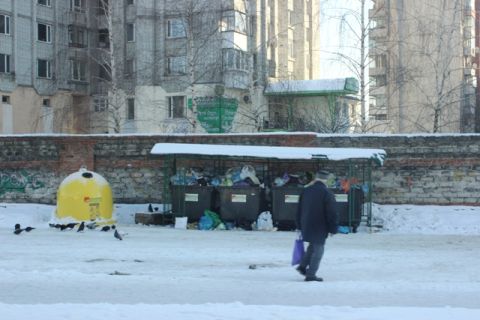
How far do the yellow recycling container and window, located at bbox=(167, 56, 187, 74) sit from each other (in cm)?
2786

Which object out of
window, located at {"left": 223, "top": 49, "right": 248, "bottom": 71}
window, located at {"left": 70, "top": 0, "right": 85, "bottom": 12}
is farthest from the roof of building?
window, located at {"left": 70, "top": 0, "right": 85, "bottom": 12}

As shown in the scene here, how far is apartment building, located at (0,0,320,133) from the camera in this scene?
40.1 meters

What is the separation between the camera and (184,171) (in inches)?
696

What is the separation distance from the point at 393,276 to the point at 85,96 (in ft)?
143

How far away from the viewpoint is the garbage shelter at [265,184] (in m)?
15.9

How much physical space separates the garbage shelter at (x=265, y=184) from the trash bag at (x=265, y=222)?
5.2 inches

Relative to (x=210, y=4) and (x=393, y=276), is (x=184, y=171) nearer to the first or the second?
(x=393, y=276)

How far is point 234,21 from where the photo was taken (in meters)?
40.2

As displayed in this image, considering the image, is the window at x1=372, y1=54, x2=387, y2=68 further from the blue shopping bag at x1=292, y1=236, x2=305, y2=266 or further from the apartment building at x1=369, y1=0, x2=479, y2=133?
the blue shopping bag at x1=292, y1=236, x2=305, y2=266

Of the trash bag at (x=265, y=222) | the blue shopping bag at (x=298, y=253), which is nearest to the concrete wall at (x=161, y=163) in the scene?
the trash bag at (x=265, y=222)

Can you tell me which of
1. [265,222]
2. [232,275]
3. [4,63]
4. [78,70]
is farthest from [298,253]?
[78,70]

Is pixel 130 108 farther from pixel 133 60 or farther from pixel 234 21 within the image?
pixel 234 21

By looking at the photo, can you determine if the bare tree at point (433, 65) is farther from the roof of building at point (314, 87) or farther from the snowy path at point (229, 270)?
the snowy path at point (229, 270)

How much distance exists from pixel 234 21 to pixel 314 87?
6.52 meters
